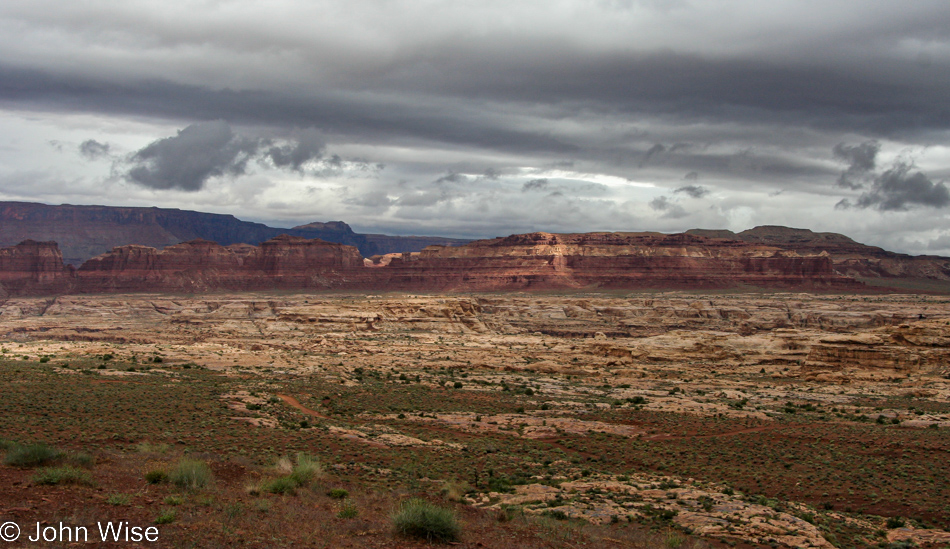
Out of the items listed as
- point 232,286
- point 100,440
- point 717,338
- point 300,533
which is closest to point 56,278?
point 232,286

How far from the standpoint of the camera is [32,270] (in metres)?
162

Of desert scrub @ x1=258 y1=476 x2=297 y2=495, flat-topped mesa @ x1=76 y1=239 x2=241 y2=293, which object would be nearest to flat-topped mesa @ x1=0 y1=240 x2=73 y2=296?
flat-topped mesa @ x1=76 y1=239 x2=241 y2=293

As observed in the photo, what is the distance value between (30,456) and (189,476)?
3758mm

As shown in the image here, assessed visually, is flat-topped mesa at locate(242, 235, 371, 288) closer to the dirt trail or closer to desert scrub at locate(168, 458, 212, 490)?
the dirt trail

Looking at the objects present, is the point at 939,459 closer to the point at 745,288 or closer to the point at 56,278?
the point at 745,288

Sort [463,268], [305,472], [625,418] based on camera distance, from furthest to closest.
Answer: [463,268]
[625,418]
[305,472]

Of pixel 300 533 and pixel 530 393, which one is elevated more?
pixel 300 533

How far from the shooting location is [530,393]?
128 feet

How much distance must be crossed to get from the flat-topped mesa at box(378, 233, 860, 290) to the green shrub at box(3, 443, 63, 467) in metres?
155

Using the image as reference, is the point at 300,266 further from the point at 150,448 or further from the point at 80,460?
the point at 80,460

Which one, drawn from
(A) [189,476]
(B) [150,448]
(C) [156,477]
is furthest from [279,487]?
(B) [150,448]

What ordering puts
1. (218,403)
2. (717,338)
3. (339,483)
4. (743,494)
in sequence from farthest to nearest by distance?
(717,338) < (218,403) < (743,494) < (339,483)

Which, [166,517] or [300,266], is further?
[300,266]

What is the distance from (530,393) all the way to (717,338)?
3471cm
